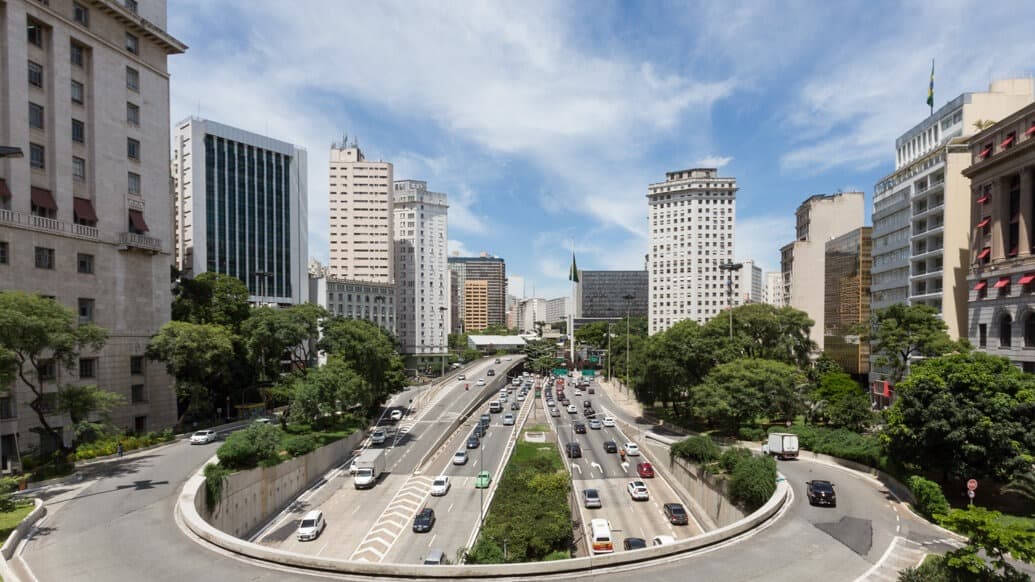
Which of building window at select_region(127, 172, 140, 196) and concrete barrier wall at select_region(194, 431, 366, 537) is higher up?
building window at select_region(127, 172, 140, 196)

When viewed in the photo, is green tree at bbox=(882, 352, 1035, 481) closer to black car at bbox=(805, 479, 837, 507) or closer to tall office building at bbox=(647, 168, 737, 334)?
black car at bbox=(805, 479, 837, 507)

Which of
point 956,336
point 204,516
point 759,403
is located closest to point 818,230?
point 956,336

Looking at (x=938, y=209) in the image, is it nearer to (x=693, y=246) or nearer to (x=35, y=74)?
(x=35, y=74)

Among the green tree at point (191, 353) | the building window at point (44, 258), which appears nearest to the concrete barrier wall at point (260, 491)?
the green tree at point (191, 353)

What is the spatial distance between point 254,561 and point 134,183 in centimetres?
4865

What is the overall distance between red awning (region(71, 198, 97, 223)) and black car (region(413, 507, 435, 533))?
133ft

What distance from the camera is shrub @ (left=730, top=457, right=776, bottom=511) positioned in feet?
114

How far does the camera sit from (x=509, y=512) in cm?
3241

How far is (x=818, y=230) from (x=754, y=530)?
320ft

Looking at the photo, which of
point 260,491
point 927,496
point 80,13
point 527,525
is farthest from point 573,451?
point 80,13

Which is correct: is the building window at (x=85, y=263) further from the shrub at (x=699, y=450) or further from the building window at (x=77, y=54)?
the shrub at (x=699, y=450)

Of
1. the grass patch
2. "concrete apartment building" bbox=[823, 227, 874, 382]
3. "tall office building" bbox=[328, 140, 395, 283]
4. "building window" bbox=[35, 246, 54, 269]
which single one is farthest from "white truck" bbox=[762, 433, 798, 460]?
"tall office building" bbox=[328, 140, 395, 283]

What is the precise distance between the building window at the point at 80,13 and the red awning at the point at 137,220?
1774cm

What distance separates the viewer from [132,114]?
180 ft
